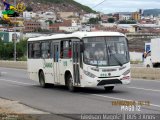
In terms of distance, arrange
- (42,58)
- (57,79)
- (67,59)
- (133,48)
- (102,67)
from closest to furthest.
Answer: (102,67) < (67,59) < (57,79) < (42,58) < (133,48)

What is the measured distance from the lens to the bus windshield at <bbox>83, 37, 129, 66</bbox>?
21312 mm

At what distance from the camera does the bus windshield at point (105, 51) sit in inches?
839

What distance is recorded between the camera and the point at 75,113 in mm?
15062

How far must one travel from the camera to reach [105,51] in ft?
70.3

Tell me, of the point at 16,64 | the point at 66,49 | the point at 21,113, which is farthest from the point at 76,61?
the point at 16,64

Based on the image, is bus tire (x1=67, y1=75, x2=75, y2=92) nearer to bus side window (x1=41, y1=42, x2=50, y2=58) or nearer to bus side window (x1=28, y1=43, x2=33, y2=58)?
bus side window (x1=41, y1=42, x2=50, y2=58)

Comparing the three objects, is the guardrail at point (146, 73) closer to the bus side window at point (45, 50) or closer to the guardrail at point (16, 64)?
the bus side window at point (45, 50)

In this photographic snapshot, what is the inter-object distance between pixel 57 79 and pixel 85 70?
3365 millimetres

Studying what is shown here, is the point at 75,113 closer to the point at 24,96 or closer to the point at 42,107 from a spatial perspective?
the point at 42,107

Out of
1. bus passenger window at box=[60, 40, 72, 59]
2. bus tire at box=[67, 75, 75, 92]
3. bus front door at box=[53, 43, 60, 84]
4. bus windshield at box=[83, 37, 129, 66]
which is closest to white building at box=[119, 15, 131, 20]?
bus front door at box=[53, 43, 60, 84]

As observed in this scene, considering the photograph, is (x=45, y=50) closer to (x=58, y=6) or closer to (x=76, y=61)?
(x=76, y=61)

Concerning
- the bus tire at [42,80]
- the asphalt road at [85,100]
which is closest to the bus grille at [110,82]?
the asphalt road at [85,100]

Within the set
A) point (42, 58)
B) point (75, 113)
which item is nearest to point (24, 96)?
point (42, 58)

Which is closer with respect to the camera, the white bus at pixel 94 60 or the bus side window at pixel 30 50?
the white bus at pixel 94 60
